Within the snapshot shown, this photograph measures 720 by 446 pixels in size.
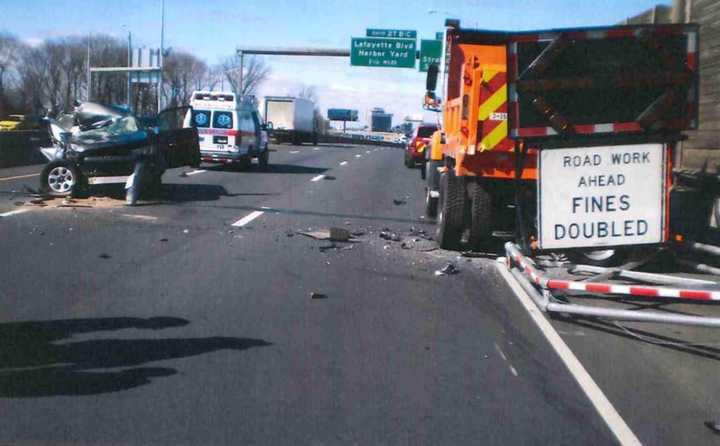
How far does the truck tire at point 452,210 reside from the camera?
1177cm

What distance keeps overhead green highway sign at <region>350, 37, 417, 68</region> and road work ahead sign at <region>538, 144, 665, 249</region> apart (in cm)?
3479

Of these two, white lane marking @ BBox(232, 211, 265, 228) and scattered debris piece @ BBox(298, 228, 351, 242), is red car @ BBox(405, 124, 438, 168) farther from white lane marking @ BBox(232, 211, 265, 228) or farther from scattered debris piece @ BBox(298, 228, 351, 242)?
scattered debris piece @ BBox(298, 228, 351, 242)

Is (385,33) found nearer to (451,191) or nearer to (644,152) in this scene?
(451,191)


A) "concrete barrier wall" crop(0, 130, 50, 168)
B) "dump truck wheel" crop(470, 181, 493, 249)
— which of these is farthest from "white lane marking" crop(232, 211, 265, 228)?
"concrete barrier wall" crop(0, 130, 50, 168)

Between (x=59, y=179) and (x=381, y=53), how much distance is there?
28.5 meters

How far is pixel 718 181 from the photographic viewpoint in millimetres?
11578

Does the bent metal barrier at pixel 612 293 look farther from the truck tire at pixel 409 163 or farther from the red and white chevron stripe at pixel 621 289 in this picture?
the truck tire at pixel 409 163

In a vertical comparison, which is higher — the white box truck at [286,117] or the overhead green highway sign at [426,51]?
the overhead green highway sign at [426,51]

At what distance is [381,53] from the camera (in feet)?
142

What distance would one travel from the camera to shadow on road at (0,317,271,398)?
222 inches

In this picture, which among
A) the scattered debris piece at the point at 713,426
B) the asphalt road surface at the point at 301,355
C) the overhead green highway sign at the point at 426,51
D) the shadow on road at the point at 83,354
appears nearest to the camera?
the asphalt road surface at the point at 301,355

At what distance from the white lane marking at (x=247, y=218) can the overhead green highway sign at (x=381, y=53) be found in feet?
91.7

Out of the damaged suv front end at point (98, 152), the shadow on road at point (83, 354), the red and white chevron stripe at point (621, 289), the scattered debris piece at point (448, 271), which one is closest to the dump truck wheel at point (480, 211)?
the scattered debris piece at point (448, 271)

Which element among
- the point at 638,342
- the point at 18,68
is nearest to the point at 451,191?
the point at 638,342
